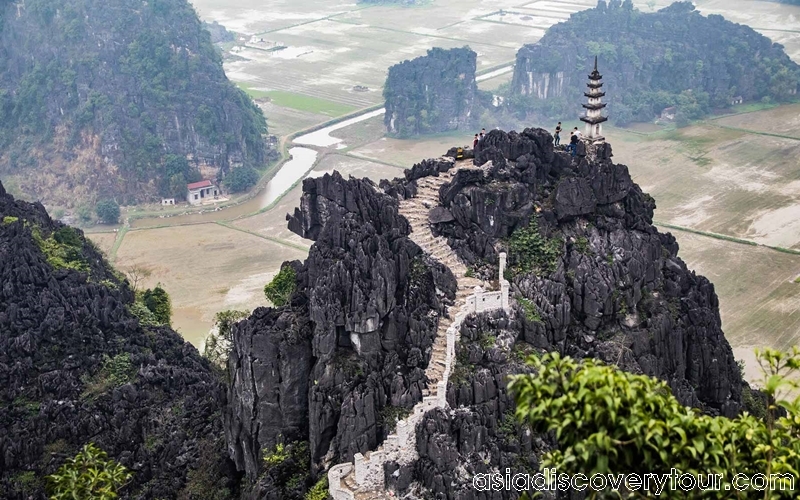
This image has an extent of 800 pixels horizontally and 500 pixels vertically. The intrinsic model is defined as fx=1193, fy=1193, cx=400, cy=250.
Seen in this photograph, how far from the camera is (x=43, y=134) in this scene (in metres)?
140

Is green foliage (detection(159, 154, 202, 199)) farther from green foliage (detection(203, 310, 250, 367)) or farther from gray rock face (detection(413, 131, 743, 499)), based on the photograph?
gray rock face (detection(413, 131, 743, 499))

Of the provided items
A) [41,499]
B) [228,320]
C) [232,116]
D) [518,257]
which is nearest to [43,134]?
[232,116]

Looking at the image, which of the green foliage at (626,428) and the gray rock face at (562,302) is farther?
the gray rock face at (562,302)

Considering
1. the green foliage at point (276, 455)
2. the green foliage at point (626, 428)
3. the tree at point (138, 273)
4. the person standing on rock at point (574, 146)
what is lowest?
the tree at point (138, 273)

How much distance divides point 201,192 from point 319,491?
272ft

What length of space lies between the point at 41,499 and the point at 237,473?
9.45 m

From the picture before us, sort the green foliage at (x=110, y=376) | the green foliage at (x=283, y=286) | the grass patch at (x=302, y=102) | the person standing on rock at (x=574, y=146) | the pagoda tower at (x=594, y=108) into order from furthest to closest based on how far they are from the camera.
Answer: the grass patch at (x=302, y=102) → the green foliage at (x=110, y=376) → the person standing on rock at (x=574, y=146) → the pagoda tower at (x=594, y=108) → the green foliage at (x=283, y=286)

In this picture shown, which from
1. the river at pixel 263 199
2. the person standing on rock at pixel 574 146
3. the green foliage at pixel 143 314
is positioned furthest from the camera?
the river at pixel 263 199

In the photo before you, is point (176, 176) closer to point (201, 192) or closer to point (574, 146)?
point (201, 192)

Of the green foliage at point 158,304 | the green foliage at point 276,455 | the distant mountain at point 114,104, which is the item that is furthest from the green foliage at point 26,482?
the distant mountain at point 114,104

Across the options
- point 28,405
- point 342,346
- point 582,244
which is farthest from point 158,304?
point 582,244

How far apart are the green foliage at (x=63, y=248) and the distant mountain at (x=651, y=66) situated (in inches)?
3332

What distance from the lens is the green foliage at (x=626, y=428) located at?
2781 centimetres

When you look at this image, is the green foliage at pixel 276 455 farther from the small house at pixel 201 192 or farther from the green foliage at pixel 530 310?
the small house at pixel 201 192
